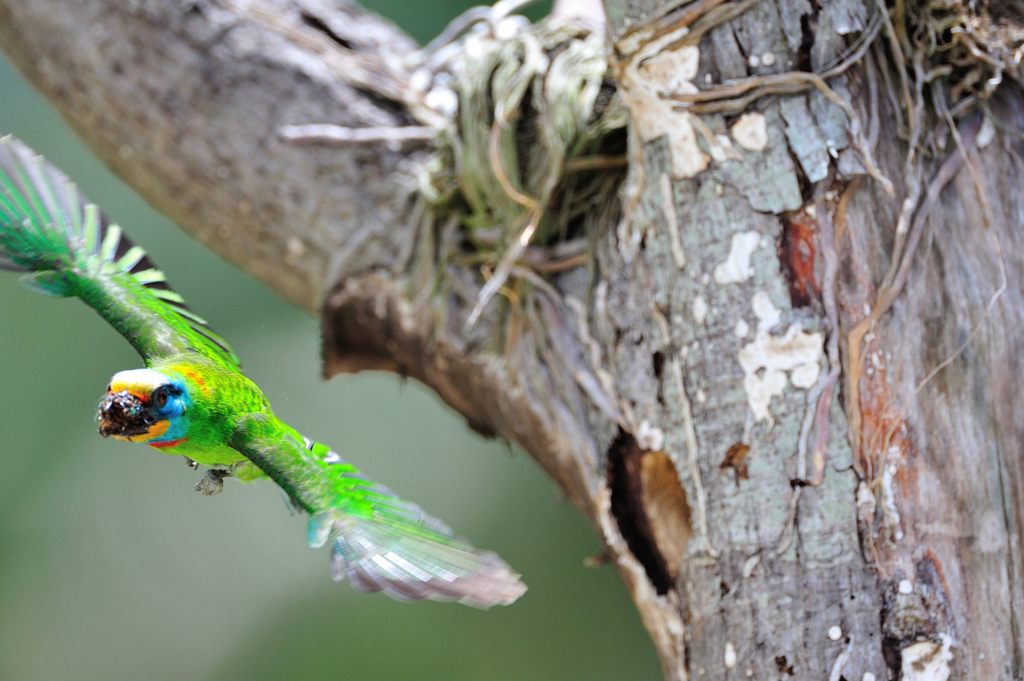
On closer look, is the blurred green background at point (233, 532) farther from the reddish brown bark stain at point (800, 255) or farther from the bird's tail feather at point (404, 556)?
Answer: the bird's tail feather at point (404, 556)

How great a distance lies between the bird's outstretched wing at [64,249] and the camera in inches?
35.6

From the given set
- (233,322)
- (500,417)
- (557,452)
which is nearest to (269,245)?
(500,417)

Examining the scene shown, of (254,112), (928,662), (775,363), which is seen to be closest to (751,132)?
(775,363)

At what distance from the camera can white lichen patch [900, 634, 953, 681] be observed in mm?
1146

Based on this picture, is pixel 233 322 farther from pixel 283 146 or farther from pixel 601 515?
pixel 601 515

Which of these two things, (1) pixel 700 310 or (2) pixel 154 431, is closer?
(2) pixel 154 431

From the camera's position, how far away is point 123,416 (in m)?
0.61

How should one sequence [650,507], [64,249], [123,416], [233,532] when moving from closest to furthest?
[123,416] < [64,249] < [650,507] < [233,532]

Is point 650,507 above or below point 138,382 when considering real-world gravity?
above

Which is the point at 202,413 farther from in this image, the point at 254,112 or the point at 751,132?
the point at 254,112

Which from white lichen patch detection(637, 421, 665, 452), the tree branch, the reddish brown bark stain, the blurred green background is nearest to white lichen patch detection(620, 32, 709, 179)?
the reddish brown bark stain

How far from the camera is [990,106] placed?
1.33 metres

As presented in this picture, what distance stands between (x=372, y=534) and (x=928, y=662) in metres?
0.63

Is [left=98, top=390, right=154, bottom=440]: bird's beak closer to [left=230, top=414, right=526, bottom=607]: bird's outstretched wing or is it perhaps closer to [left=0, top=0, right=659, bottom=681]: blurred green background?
[left=230, top=414, right=526, bottom=607]: bird's outstretched wing
